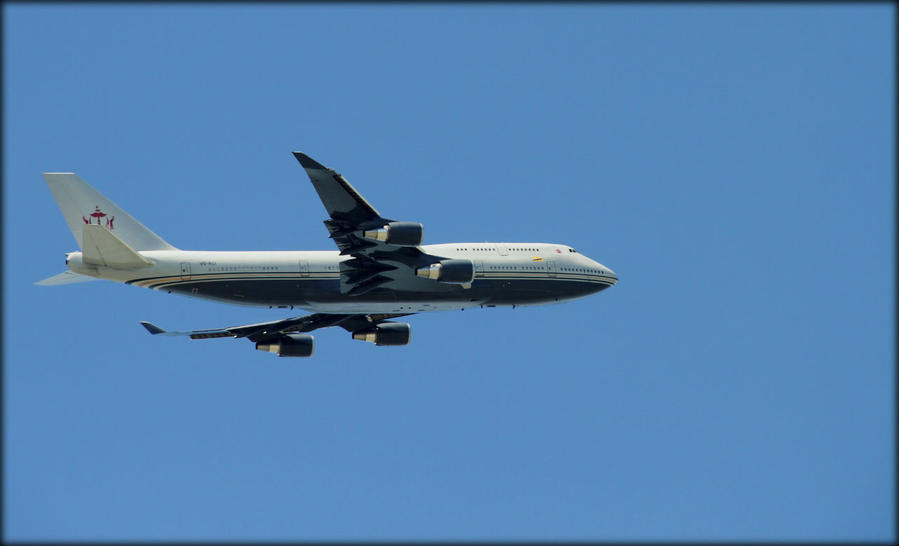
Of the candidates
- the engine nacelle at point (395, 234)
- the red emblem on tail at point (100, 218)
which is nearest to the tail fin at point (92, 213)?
the red emblem on tail at point (100, 218)

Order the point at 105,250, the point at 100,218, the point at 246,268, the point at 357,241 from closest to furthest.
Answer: the point at 105,250 < the point at 357,241 < the point at 246,268 < the point at 100,218

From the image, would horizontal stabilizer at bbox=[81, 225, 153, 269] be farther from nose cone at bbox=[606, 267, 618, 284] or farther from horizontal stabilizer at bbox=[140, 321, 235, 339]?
nose cone at bbox=[606, 267, 618, 284]

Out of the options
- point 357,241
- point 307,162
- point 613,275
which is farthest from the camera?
point 613,275

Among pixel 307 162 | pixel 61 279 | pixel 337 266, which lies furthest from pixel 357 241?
pixel 61 279

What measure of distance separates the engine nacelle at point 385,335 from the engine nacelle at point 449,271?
329 inches

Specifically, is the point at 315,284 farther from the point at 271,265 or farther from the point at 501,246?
the point at 501,246

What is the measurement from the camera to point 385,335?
217ft

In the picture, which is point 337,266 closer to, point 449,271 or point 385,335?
point 449,271

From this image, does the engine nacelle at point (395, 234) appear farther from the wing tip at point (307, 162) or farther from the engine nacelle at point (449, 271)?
the wing tip at point (307, 162)

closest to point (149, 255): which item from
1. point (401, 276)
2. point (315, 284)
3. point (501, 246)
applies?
point (315, 284)

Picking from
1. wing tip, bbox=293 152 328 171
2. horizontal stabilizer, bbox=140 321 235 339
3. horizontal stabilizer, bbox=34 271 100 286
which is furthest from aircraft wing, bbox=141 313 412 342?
wing tip, bbox=293 152 328 171

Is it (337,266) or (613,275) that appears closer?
(337,266)

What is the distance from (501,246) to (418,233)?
25.5 feet

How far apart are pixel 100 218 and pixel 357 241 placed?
488 inches
